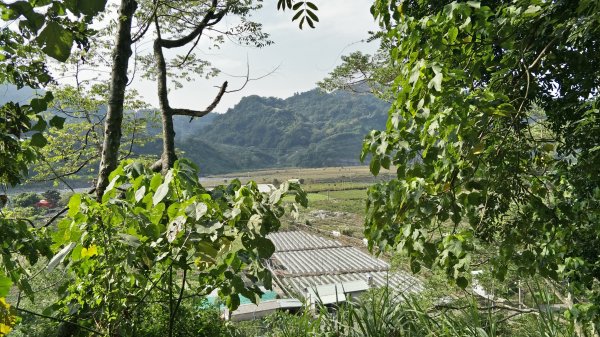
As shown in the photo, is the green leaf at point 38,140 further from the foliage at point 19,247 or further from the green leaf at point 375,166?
the green leaf at point 375,166

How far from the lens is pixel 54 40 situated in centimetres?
54

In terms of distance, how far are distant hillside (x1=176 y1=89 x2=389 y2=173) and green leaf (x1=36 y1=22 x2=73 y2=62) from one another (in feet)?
344

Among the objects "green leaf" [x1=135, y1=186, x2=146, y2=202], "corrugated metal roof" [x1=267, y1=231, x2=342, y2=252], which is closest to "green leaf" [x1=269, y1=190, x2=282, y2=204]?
"green leaf" [x1=135, y1=186, x2=146, y2=202]

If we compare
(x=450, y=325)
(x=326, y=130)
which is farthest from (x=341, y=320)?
(x=326, y=130)

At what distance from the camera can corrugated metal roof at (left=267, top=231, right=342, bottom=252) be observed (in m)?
48.2

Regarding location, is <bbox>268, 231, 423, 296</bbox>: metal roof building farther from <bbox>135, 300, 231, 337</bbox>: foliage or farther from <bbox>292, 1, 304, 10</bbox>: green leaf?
<bbox>292, 1, 304, 10</bbox>: green leaf

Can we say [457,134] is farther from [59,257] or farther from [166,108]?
[166,108]

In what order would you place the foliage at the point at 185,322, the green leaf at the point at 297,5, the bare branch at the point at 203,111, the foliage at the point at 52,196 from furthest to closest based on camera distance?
the foliage at the point at 52,196 → the bare branch at the point at 203,111 → the foliage at the point at 185,322 → the green leaf at the point at 297,5

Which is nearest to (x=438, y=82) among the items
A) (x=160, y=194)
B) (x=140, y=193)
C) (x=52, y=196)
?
(x=160, y=194)

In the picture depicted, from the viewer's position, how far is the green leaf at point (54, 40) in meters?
0.53

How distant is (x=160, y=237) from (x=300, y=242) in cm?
5101

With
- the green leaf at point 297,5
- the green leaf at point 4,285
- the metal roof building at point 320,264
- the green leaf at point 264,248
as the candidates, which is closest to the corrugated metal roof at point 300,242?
the metal roof building at point 320,264

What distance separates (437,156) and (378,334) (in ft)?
3.72

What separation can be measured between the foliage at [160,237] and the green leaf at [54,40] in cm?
73
